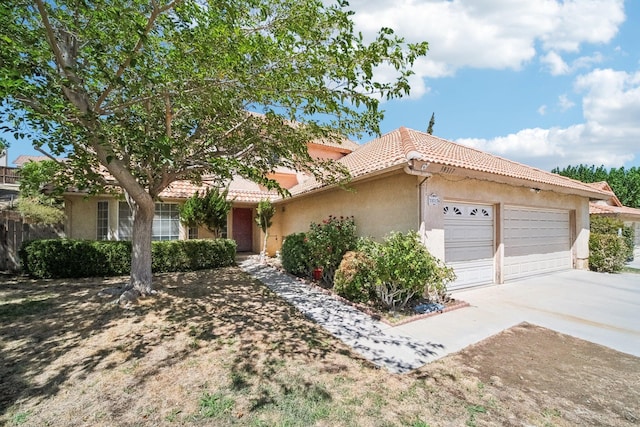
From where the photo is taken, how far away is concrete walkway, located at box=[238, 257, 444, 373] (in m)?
4.55

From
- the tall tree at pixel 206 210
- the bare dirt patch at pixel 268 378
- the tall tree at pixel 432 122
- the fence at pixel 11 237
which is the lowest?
the bare dirt patch at pixel 268 378

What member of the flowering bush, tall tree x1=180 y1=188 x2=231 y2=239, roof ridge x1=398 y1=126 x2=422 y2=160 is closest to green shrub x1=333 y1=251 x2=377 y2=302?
the flowering bush

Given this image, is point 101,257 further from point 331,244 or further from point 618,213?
point 618,213

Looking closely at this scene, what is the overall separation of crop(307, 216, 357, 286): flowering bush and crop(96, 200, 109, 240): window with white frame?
9.91m

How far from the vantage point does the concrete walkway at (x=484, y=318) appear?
4.97 meters

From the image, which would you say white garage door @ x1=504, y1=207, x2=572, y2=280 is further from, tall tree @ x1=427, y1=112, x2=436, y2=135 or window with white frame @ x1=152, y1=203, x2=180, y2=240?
tall tree @ x1=427, y1=112, x2=436, y2=135

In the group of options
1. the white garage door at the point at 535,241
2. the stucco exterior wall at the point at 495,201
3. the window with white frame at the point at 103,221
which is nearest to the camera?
the stucco exterior wall at the point at 495,201

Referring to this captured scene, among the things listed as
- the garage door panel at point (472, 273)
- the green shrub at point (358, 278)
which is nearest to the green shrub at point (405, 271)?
the green shrub at point (358, 278)

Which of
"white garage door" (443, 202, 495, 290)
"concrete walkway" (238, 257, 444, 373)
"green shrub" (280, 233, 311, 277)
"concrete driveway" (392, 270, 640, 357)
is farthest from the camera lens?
"green shrub" (280, 233, 311, 277)

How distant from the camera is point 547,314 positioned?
679 cm

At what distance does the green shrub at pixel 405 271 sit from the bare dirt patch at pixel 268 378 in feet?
5.59

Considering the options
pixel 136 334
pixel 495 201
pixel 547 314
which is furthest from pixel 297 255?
pixel 547 314

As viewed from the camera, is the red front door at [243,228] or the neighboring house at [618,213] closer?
the red front door at [243,228]

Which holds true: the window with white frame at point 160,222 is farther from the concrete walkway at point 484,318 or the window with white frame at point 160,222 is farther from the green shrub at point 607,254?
the green shrub at point 607,254
